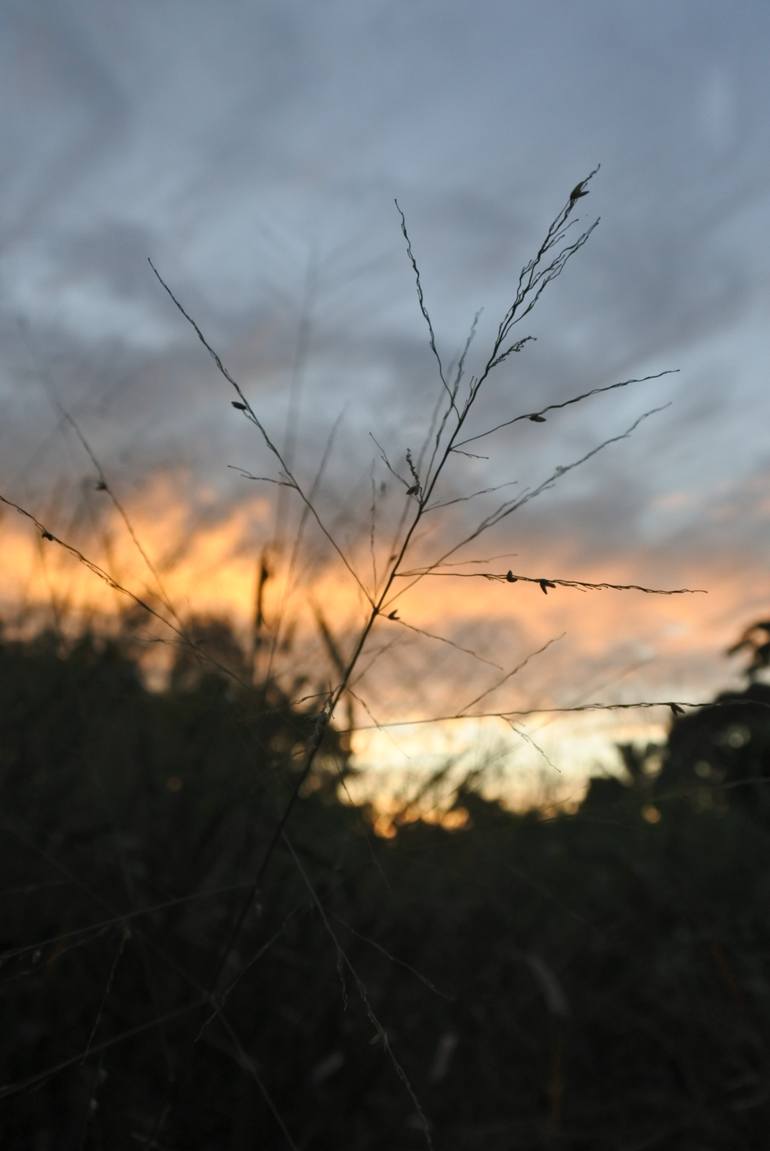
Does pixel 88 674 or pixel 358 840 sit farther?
pixel 88 674

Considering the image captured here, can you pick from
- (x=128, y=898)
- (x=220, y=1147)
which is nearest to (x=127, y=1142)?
(x=220, y=1147)

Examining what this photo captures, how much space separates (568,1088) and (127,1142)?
1.17 meters

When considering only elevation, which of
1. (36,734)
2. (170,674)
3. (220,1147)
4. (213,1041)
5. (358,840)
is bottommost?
(220,1147)

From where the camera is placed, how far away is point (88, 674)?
2.57 meters

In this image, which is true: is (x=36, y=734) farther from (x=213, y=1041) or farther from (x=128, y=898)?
(x=213, y=1041)

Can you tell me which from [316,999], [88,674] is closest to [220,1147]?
[316,999]

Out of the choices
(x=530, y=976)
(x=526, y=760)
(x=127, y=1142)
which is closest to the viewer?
(x=127, y=1142)

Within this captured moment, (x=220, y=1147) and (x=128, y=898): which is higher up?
(x=128, y=898)

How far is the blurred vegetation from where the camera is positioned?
5.49 feet

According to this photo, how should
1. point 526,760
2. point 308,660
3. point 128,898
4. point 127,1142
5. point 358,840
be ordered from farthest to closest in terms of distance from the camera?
1. point 526,760
2. point 308,660
3. point 358,840
4. point 128,898
5. point 127,1142

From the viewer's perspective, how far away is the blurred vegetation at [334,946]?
5.49 feet

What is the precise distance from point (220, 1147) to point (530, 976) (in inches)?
41.3

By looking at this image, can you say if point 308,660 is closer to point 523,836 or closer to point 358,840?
point 358,840

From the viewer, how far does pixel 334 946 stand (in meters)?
1.55
